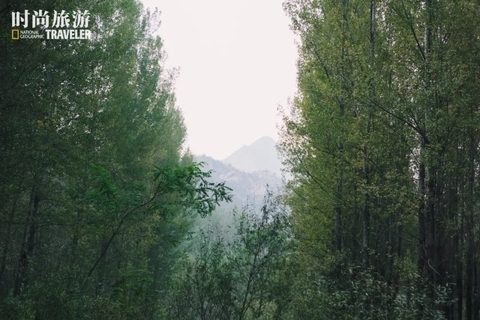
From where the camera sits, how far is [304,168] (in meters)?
11.6

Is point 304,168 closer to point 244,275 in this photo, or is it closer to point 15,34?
point 244,275

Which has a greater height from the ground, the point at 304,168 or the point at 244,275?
the point at 304,168

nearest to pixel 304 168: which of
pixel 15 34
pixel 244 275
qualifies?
pixel 244 275

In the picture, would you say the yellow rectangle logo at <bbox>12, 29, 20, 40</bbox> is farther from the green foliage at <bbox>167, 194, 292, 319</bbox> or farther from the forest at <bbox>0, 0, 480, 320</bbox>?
the green foliage at <bbox>167, 194, 292, 319</bbox>

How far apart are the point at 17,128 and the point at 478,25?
1077 centimetres

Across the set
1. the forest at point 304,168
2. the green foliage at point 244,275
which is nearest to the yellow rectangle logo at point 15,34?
the forest at point 304,168

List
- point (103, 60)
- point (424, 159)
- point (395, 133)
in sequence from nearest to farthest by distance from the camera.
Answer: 1. point (424, 159)
2. point (395, 133)
3. point (103, 60)

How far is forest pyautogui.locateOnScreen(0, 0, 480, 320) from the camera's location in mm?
7086

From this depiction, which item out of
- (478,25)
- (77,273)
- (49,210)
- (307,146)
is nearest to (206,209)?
(77,273)

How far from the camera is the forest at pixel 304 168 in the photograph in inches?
279

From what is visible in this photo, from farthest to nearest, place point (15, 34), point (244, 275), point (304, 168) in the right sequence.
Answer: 1. point (304, 168)
2. point (244, 275)
3. point (15, 34)

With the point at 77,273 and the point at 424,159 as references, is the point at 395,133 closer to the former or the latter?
the point at 424,159

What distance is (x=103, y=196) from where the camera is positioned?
883 centimetres

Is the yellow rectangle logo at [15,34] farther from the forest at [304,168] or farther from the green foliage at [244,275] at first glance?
the green foliage at [244,275]
